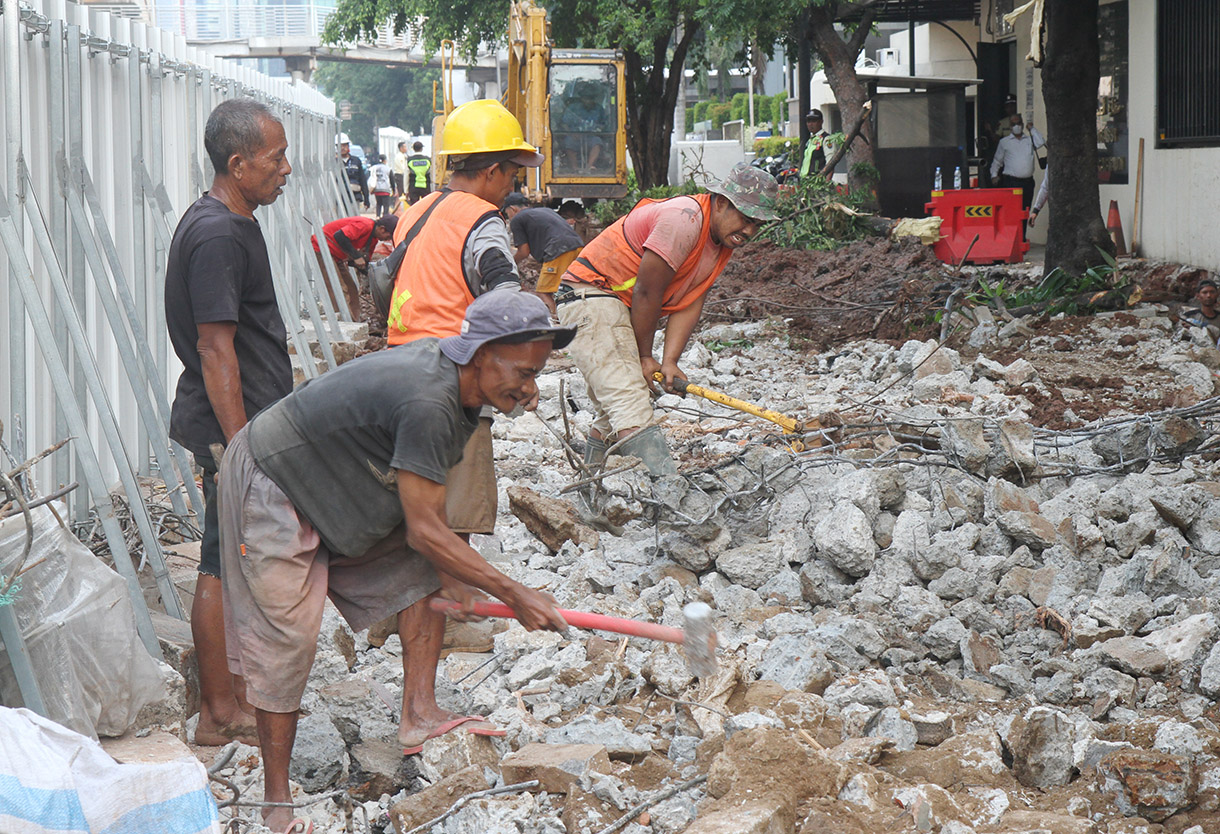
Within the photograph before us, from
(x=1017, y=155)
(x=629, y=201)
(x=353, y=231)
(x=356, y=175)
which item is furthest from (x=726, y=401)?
(x=356, y=175)

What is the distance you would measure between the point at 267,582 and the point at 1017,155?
15.5 metres

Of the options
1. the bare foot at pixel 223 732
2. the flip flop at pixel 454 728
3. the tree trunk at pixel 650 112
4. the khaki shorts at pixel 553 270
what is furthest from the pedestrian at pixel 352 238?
the tree trunk at pixel 650 112

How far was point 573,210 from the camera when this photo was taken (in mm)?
14180

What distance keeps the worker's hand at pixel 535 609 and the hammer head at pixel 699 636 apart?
0.31 metres

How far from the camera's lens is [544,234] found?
914 cm

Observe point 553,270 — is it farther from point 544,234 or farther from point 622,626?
point 622,626

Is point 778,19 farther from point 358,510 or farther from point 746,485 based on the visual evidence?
point 358,510

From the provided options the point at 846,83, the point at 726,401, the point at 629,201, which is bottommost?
the point at 726,401

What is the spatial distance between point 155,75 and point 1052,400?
5.35m

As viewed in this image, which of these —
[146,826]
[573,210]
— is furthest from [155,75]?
[573,210]

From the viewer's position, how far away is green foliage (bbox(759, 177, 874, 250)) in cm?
1482

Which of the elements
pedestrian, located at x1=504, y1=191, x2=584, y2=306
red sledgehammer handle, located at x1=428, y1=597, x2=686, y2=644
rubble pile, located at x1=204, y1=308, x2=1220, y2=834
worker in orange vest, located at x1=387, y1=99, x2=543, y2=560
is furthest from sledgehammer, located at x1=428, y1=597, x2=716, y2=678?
pedestrian, located at x1=504, y1=191, x2=584, y2=306

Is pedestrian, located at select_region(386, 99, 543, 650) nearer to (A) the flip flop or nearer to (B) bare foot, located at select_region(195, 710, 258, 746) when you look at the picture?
(A) the flip flop

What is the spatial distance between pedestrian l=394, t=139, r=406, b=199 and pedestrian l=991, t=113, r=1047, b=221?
16.9 m
